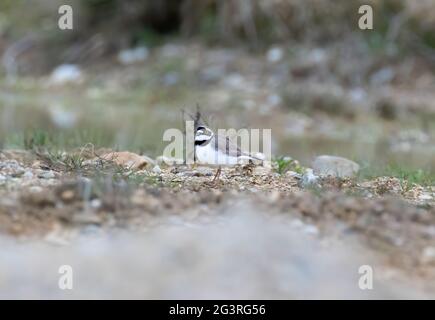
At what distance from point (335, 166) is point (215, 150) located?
1558 mm

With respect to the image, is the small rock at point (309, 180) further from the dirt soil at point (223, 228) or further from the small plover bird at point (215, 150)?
the small plover bird at point (215, 150)

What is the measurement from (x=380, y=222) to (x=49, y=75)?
13307mm

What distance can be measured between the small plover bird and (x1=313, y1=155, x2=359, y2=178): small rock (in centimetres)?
88

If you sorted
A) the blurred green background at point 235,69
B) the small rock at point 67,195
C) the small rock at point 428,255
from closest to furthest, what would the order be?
the small rock at point 428,255 < the small rock at point 67,195 < the blurred green background at point 235,69

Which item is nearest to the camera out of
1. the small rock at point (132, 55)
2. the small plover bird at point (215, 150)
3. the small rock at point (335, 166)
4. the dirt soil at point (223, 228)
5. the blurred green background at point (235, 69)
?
the dirt soil at point (223, 228)

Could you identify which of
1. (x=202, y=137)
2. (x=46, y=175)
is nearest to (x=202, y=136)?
(x=202, y=137)

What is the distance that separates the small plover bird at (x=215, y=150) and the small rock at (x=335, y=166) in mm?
885

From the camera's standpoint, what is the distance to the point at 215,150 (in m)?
6.41

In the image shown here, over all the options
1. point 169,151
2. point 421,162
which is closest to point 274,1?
point 421,162

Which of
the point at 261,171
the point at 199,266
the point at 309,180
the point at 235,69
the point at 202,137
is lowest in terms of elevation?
the point at 199,266

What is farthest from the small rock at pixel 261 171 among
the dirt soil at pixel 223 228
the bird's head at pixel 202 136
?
the dirt soil at pixel 223 228

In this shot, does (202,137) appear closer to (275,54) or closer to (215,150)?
(215,150)

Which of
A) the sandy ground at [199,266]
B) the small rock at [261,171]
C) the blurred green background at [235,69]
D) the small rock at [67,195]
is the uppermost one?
the blurred green background at [235,69]

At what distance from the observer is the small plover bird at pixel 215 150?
6406mm
